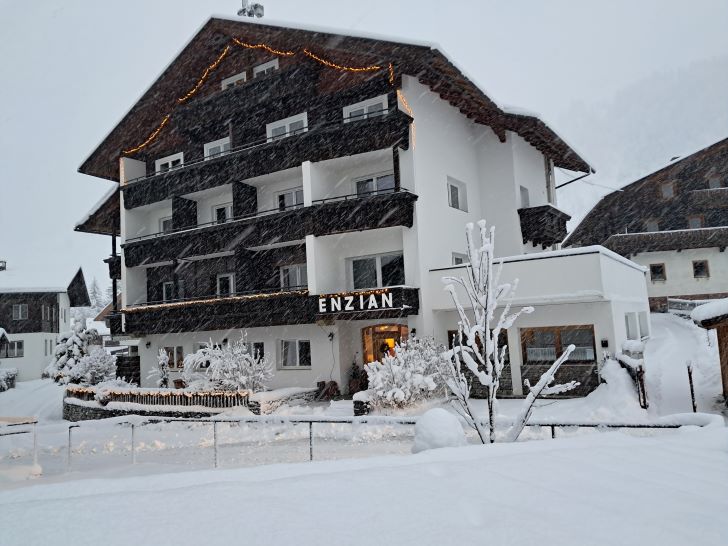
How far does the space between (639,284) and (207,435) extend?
1742 centimetres

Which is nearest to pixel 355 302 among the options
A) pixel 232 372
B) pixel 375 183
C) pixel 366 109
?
pixel 232 372


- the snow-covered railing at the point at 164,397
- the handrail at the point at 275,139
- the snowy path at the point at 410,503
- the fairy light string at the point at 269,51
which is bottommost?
the snow-covered railing at the point at 164,397

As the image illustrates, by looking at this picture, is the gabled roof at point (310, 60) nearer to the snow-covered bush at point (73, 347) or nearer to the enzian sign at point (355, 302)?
the enzian sign at point (355, 302)

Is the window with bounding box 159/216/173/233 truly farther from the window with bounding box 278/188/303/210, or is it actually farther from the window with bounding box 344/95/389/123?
the window with bounding box 344/95/389/123

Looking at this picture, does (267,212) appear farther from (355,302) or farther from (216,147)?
(355,302)

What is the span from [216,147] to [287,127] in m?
4.70

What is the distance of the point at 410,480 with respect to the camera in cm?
569

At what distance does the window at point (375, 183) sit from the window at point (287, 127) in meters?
3.06

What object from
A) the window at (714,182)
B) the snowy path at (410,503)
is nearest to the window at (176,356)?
the snowy path at (410,503)

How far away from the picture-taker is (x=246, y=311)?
71.3 feet

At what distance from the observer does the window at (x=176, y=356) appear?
25547mm

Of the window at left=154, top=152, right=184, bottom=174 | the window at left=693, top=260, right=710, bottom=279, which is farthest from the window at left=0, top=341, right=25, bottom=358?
the window at left=693, top=260, right=710, bottom=279

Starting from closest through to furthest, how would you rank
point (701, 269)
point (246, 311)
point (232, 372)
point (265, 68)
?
point (232, 372) → point (246, 311) → point (265, 68) → point (701, 269)

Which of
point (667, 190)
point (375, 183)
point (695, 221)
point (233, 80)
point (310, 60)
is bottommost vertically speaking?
point (375, 183)
